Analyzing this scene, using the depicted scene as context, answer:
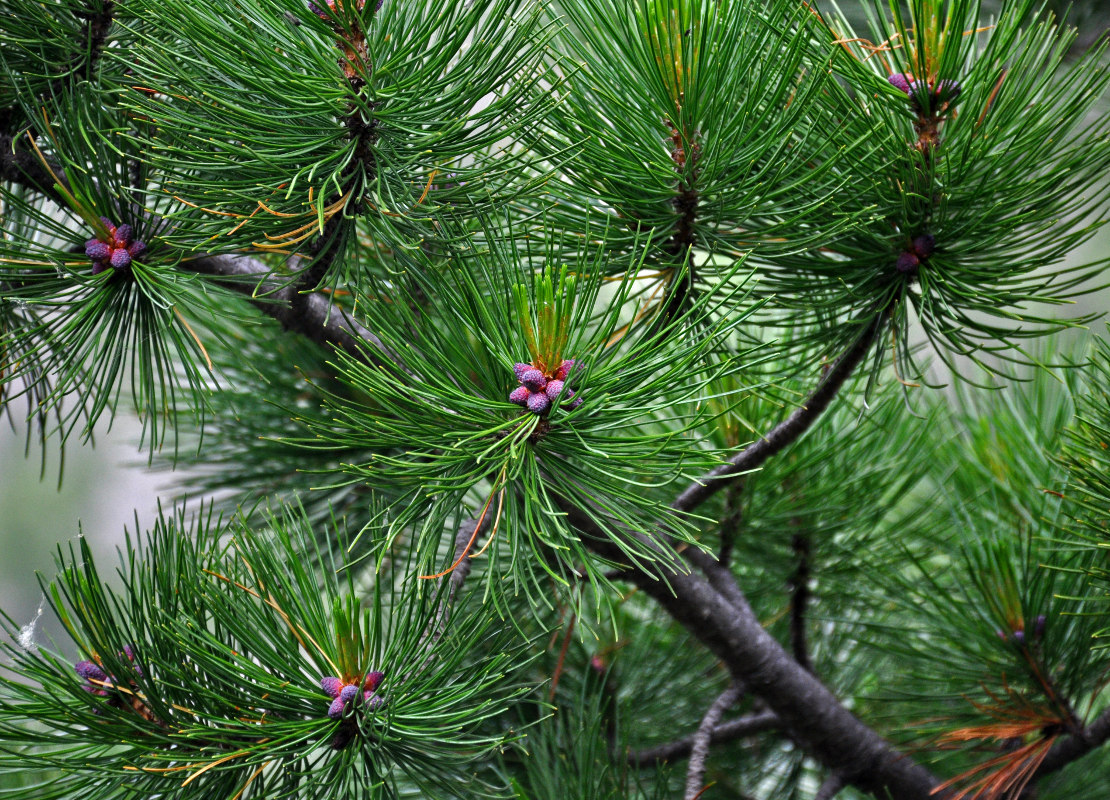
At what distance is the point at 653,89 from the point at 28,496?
195 centimetres

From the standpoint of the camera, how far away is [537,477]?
1.00 feet

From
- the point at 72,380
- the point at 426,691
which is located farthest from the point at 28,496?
the point at 426,691

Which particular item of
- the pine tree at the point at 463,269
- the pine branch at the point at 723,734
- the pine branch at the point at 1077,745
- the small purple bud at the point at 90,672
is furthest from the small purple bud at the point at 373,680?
the pine branch at the point at 1077,745

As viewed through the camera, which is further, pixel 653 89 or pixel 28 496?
pixel 28 496

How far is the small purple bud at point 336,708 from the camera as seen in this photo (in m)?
0.33

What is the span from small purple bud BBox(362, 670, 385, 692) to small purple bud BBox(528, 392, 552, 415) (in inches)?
4.7

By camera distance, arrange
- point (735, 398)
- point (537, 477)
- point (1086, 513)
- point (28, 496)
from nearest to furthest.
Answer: point (537, 477) → point (1086, 513) → point (735, 398) → point (28, 496)

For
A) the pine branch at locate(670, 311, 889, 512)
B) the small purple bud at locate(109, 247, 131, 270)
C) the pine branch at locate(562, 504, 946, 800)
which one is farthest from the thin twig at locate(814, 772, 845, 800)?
the small purple bud at locate(109, 247, 131, 270)

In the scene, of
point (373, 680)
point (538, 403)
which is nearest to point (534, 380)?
point (538, 403)

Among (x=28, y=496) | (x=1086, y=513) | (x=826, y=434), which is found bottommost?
(x=1086, y=513)

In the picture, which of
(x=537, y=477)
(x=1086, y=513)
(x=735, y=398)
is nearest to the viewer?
(x=537, y=477)

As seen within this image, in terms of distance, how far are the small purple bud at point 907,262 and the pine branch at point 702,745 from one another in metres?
0.25

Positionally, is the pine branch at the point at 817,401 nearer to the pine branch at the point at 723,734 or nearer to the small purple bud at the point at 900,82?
the small purple bud at the point at 900,82

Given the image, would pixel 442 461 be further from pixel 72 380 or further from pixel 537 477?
pixel 72 380
